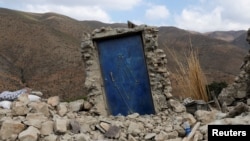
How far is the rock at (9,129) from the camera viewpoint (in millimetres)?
6059

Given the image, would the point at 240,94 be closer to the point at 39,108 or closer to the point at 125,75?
the point at 125,75

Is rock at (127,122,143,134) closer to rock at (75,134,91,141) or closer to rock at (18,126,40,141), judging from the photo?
rock at (75,134,91,141)

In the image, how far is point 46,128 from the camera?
6129 mm

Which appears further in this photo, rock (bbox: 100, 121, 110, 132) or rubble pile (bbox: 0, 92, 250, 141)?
rock (bbox: 100, 121, 110, 132)

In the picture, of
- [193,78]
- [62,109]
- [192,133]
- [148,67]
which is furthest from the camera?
[193,78]

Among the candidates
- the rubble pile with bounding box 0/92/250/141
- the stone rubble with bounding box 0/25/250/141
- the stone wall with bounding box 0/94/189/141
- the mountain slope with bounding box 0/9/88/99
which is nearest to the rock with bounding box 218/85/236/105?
the stone rubble with bounding box 0/25/250/141

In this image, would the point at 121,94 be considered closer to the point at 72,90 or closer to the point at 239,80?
the point at 239,80

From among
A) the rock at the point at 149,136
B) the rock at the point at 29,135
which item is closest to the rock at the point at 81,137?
the rock at the point at 29,135

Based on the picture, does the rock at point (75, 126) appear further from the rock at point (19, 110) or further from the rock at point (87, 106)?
the rock at point (87, 106)

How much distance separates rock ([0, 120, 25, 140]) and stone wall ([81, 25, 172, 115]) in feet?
5.63

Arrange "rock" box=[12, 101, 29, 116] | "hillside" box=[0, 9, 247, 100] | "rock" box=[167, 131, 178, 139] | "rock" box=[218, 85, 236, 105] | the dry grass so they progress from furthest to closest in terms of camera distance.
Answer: "hillside" box=[0, 9, 247, 100] < the dry grass < "rock" box=[218, 85, 236, 105] < "rock" box=[12, 101, 29, 116] < "rock" box=[167, 131, 178, 139]

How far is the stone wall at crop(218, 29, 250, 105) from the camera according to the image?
748 cm

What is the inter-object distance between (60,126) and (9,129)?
2.60 feet

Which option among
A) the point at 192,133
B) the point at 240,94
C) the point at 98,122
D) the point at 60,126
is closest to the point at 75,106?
the point at 98,122
